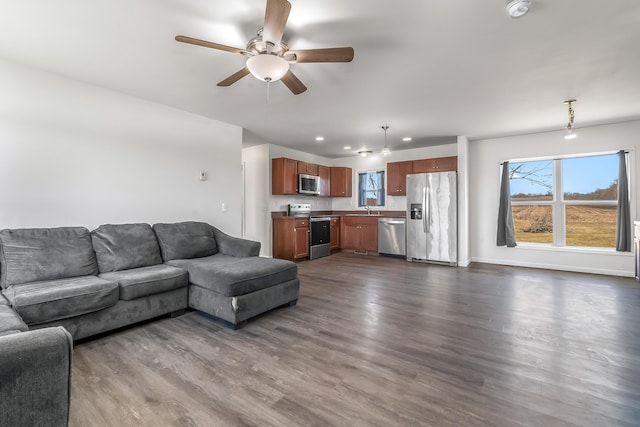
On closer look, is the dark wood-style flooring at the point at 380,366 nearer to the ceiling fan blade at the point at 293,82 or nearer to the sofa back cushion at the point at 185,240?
the sofa back cushion at the point at 185,240

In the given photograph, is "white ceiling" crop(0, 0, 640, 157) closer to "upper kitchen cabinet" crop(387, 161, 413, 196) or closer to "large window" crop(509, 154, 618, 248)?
"large window" crop(509, 154, 618, 248)

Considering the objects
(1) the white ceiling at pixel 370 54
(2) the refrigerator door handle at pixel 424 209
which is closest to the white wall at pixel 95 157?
(1) the white ceiling at pixel 370 54

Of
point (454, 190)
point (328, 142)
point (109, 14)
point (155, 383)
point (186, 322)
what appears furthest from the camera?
point (328, 142)

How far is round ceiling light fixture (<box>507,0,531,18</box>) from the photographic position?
5.88 ft

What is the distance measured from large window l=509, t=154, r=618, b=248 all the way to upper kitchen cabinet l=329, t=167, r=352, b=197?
3540 mm

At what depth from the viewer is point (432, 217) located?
5.69 meters

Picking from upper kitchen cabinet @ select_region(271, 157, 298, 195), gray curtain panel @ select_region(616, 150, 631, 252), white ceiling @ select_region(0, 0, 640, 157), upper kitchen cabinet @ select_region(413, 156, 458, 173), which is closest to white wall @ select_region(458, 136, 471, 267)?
upper kitchen cabinet @ select_region(413, 156, 458, 173)

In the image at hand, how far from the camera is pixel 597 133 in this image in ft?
15.4

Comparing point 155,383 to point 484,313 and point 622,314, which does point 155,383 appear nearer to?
point 484,313

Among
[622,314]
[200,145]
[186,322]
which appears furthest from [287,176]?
[622,314]

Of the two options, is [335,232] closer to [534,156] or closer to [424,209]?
[424,209]

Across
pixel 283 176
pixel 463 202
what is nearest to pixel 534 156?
pixel 463 202

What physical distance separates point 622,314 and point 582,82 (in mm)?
2503

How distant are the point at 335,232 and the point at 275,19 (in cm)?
562
